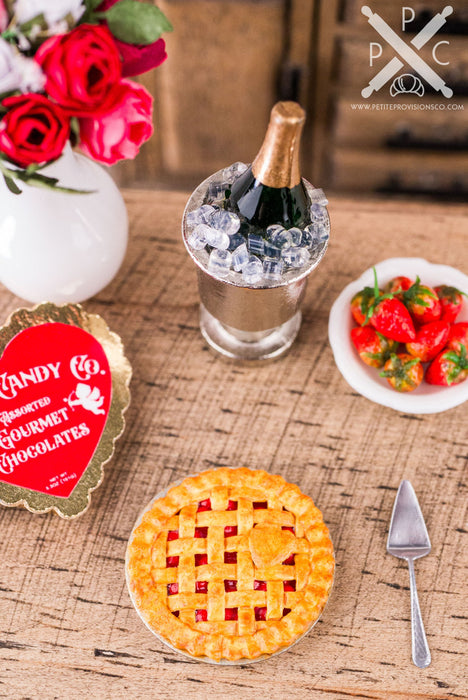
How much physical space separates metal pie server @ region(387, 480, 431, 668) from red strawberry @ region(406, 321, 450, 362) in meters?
0.20

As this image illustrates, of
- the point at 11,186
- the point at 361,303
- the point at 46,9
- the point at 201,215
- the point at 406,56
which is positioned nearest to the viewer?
the point at 46,9

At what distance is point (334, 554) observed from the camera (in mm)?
848

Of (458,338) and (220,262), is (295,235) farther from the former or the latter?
(458,338)

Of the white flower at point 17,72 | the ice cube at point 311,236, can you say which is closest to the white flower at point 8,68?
the white flower at point 17,72

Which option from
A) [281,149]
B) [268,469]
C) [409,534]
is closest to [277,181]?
[281,149]

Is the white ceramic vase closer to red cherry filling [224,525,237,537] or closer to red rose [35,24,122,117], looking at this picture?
red rose [35,24,122,117]

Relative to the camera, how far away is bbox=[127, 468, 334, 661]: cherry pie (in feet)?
2.47

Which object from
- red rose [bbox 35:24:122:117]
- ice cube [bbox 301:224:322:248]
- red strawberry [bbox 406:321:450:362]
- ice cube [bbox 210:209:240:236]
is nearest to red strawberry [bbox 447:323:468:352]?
red strawberry [bbox 406:321:450:362]

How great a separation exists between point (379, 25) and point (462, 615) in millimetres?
1534

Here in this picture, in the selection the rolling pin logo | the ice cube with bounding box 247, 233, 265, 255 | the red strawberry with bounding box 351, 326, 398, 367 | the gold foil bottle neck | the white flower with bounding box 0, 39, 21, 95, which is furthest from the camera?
the rolling pin logo

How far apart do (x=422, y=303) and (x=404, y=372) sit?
110mm

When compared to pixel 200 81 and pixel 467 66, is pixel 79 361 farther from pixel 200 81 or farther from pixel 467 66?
pixel 467 66

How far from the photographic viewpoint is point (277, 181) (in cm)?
77

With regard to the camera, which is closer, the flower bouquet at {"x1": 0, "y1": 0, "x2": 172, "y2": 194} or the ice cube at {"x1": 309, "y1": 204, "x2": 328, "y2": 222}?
the flower bouquet at {"x1": 0, "y1": 0, "x2": 172, "y2": 194}
